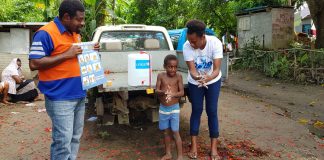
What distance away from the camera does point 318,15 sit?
12828mm

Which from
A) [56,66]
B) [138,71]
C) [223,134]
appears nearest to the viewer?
[56,66]

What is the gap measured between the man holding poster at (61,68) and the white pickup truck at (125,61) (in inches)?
72.0

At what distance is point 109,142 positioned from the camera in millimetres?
5133

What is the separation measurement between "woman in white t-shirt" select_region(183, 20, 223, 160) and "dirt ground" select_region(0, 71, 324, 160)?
0.49 meters

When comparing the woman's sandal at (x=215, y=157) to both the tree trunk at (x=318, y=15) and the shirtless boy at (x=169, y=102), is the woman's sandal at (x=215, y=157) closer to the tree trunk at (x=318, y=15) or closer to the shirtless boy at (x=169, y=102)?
the shirtless boy at (x=169, y=102)

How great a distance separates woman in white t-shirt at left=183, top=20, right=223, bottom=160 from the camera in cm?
405

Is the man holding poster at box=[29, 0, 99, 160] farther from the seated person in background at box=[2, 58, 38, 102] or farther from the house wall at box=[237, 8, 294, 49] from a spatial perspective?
the house wall at box=[237, 8, 294, 49]

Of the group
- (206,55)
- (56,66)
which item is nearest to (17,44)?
(206,55)

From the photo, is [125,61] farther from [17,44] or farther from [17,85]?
[17,44]

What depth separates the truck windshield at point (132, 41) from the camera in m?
6.23

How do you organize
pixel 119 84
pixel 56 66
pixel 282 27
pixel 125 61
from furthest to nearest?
pixel 282 27 < pixel 125 61 < pixel 119 84 < pixel 56 66

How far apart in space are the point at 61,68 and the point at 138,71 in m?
1.89

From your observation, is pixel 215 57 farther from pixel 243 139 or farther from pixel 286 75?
pixel 286 75

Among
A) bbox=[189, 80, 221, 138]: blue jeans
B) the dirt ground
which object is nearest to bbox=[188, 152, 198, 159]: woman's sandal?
the dirt ground
